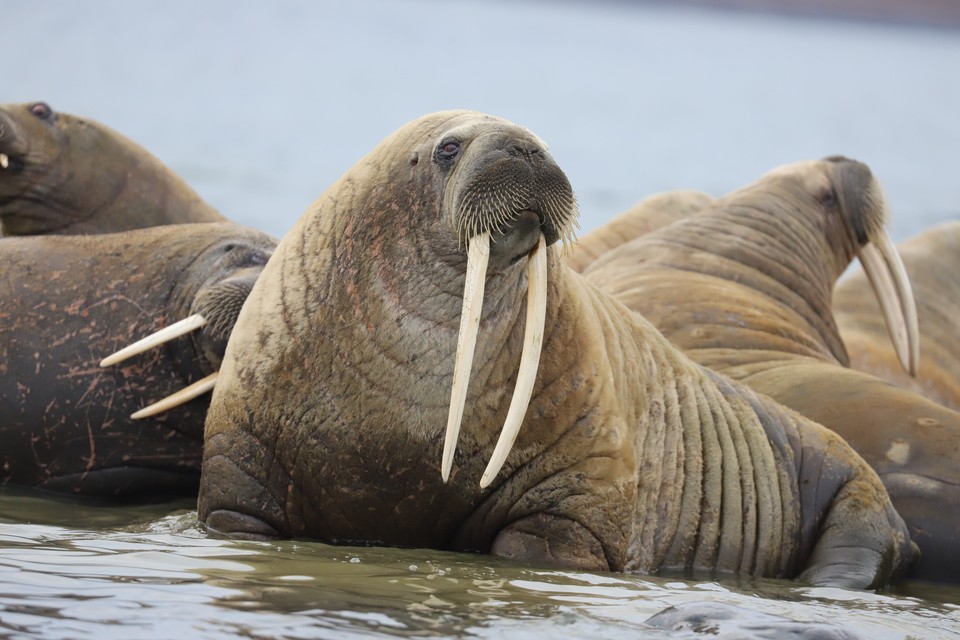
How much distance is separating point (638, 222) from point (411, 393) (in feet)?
15.9

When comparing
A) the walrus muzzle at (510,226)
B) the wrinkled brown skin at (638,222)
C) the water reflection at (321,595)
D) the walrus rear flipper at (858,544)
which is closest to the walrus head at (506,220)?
the walrus muzzle at (510,226)

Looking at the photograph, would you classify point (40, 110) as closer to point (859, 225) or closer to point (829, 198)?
point (829, 198)

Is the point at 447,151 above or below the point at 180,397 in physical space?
above

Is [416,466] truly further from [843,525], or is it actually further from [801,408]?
[801,408]

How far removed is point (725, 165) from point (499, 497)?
3547 cm

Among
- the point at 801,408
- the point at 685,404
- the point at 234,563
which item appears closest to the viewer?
the point at 234,563

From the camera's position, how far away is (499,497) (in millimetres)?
4664

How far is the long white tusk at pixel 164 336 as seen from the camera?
5.54 metres

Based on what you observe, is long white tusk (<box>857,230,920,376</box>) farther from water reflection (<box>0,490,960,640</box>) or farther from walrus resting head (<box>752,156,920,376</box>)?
water reflection (<box>0,490,960,640</box>)

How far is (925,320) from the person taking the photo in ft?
28.6

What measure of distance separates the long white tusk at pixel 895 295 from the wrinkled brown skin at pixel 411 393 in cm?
282

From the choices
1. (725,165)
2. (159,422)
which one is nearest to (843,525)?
(159,422)

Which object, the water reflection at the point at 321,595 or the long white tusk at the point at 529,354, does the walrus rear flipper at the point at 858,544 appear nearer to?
the water reflection at the point at 321,595

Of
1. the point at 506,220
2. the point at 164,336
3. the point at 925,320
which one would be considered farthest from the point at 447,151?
the point at 925,320
